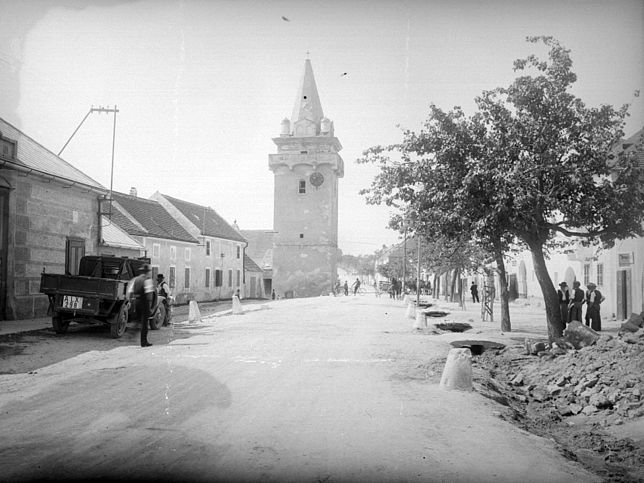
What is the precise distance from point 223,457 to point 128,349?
7285 mm

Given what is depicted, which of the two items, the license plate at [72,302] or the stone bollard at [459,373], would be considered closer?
the stone bollard at [459,373]

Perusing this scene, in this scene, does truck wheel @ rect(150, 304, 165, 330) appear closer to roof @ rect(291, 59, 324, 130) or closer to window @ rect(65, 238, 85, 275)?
window @ rect(65, 238, 85, 275)

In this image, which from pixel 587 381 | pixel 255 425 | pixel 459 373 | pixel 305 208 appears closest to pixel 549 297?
pixel 587 381

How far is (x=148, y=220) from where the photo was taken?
36.1m

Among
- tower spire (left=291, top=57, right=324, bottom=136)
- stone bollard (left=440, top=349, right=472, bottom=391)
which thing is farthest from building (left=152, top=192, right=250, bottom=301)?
stone bollard (left=440, top=349, right=472, bottom=391)

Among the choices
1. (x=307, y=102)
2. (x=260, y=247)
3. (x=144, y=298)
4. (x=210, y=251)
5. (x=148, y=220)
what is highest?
(x=307, y=102)

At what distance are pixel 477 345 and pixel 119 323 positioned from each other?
9.07 metres

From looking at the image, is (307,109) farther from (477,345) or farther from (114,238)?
(477,345)

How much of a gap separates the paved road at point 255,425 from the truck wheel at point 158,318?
5.41 meters

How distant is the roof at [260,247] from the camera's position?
67.7 meters

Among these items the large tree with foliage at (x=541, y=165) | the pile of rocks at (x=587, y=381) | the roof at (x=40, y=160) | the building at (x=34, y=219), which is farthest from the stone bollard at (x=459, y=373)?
the roof at (x=40, y=160)

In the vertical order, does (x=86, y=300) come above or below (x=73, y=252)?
below

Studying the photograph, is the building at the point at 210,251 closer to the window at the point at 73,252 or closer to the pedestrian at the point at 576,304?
the window at the point at 73,252

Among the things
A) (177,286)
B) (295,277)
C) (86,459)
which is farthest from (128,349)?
(295,277)
